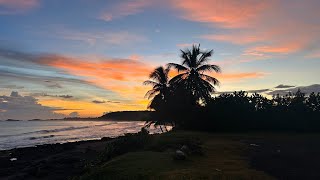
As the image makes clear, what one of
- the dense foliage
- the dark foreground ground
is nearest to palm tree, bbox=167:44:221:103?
the dense foliage

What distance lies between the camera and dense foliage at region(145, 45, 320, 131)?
3660 cm

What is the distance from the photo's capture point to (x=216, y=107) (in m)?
36.9

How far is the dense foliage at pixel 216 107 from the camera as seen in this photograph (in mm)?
36600

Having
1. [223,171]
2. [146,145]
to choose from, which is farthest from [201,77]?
[223,171]

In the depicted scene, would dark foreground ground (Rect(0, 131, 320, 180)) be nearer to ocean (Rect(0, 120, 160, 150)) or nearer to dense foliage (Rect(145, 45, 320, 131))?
dense foliage (Rect(145, 45, 320, 131))

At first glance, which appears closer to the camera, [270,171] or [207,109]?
[270,171]

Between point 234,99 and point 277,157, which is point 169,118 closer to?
point 234,99

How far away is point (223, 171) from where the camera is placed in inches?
488

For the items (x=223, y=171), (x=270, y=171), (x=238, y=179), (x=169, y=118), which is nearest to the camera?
(x=238, y=179)

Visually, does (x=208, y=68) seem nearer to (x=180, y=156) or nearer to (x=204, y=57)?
(x=204, y=57)

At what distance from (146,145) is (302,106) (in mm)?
23394

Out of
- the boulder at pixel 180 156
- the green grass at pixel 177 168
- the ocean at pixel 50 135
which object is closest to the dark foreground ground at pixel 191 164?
the green grass at pixel 177 168

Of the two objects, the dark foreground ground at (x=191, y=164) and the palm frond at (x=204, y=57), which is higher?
the palm frond at (x=204, y=57)

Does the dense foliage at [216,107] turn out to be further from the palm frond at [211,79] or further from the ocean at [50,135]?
the ocean at [50,135]
